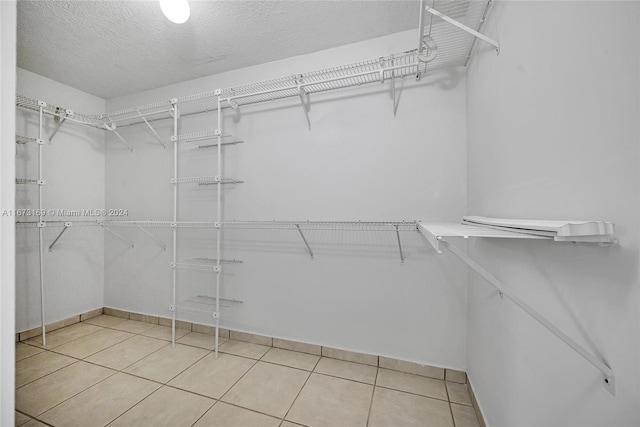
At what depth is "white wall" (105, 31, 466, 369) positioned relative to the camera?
1.72m

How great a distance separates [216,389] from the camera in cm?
161

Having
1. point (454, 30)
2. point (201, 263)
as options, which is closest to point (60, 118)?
point (201, 263)

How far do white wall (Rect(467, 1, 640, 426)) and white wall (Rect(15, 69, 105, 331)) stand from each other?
368cm

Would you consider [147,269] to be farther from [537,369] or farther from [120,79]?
[537,369]

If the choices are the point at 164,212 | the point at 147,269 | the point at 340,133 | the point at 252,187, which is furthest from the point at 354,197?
the point at 147,269

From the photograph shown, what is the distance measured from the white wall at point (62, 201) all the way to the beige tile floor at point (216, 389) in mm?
439

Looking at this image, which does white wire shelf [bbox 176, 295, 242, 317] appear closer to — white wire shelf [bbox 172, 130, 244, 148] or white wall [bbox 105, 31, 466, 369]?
white wall [bbox 105, 31, 466, 369]

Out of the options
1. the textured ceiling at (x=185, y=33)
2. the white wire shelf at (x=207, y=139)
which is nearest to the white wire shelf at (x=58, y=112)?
the textured ceiling at (x=185, y=33)

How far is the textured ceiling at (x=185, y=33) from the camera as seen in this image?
62.7 inches

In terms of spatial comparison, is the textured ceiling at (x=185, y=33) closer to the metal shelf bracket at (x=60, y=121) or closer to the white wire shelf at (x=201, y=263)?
the metal shelf bracket at (x=60, y=121)

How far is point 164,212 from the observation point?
101 inches

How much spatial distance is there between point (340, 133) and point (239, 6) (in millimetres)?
1050
